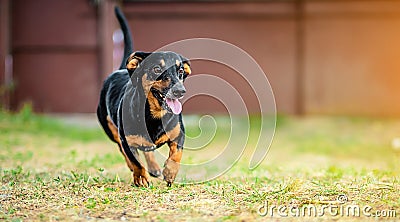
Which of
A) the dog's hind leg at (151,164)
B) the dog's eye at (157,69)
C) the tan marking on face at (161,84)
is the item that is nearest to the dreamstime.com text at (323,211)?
the tan marking on face at (161,84)

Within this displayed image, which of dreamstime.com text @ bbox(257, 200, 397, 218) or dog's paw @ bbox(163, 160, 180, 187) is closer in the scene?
dreamstime.com text @ bbox(257, 200, 397, 218)

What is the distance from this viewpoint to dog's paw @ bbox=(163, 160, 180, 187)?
159 inches

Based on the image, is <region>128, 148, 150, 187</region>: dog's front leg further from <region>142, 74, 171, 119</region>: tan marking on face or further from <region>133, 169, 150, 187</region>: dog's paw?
<region>142, 74, 171, 119</region>: tan marking on face

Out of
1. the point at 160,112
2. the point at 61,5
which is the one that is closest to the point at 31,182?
the point at 160,112

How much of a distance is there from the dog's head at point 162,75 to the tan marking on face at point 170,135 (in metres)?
0.18

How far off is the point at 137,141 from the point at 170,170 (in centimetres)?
31

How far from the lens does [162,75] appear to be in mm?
3877

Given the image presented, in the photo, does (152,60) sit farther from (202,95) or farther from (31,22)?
(31,22)

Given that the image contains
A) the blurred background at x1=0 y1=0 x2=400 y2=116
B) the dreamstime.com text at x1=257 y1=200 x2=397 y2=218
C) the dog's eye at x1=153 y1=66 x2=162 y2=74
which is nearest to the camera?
the dreamstime.com text at x1=257 y1=200 x2=397 y2=218
